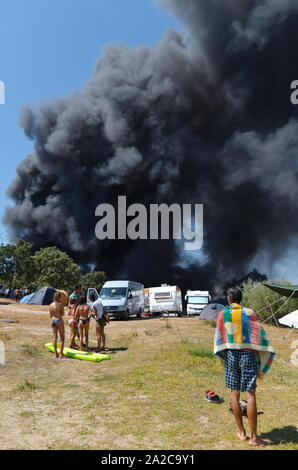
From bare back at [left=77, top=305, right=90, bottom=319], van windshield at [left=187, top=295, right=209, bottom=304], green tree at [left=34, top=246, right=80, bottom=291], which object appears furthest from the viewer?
green tree at [left=34, top=246, right=80, bottom=291]

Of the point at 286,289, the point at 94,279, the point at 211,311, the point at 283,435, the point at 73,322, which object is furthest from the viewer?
the point at 94,279

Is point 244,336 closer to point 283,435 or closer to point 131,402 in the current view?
point 283,435

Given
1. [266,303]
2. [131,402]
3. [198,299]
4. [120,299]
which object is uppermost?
[120,299]

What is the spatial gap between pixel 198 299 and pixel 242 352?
28847 mm

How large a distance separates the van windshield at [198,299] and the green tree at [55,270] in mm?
29734

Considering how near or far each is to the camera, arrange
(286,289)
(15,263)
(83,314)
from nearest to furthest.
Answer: (83,314) < (286,289) < (15,263)

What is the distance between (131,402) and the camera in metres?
6.74

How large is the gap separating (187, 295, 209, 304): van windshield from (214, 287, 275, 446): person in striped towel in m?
28.4

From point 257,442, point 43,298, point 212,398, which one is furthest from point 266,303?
point 257,442

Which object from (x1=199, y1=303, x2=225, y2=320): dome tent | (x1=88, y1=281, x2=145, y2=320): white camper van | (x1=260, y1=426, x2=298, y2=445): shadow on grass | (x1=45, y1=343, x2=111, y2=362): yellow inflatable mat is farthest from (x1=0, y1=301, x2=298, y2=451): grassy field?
(x1=199, y1=303, x2=225, y2=320): dome tent

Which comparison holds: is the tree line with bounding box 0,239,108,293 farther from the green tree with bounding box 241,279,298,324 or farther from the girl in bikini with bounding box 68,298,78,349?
the girl in bikini with bounding box 68,298,78,349

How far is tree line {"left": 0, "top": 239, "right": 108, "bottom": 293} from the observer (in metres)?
51.4

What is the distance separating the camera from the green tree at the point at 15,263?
51.2m

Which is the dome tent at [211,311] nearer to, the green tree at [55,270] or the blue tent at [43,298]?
the blue tent at [43,298]
